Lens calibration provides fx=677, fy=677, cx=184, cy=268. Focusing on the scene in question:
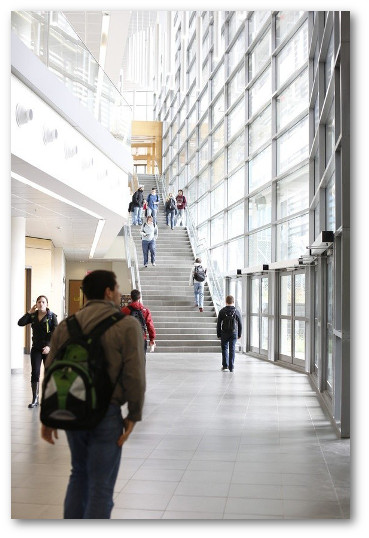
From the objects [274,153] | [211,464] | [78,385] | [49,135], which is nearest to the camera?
A: [78,385]

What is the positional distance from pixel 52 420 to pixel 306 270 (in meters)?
11.5

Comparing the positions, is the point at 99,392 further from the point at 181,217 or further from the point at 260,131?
the point at 181,217

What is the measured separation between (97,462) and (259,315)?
1588 cm

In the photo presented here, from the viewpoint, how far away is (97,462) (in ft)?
13.3

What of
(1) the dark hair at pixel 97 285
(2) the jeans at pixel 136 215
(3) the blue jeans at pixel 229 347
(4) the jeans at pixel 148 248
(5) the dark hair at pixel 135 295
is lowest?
(3) the blue jeans at pixel 229 347

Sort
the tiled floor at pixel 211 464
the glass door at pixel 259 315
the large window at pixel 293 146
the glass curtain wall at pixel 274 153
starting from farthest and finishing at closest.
A: the glass door at pixel 259 315 → the large window at pixel 293 146 → the glass curtain wall at pixel 274 153 → the tiled floor at pixel 211 464

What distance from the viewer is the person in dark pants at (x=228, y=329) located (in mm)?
14852

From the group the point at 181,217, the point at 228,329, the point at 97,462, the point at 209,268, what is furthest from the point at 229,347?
the point at 181,217

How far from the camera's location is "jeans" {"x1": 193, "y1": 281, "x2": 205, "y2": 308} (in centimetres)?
2089

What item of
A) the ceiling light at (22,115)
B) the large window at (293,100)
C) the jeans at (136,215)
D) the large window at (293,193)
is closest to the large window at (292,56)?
the large window at (293,100)

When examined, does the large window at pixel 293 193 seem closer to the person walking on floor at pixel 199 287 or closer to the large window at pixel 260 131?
the large window at pixel 260 131

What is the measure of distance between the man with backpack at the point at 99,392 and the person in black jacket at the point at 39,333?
479 centimetres

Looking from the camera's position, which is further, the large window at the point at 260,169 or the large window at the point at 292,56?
the large window at the point at 260,169
